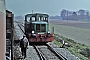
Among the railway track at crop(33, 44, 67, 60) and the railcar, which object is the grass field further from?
the railway track at crop(33, 44, 67, 60)

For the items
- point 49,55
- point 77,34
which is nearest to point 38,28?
point 49,55

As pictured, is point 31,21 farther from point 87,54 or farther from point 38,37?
point 87,54

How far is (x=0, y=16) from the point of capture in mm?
1530

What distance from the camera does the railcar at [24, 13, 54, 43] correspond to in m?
17.5

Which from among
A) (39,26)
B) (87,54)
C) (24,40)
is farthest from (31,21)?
(24,40)

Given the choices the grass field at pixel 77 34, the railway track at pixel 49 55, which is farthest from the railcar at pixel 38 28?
the grass field at pixel 77 34

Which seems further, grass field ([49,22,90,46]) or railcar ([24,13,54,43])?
grass field ([49,22,90,46])

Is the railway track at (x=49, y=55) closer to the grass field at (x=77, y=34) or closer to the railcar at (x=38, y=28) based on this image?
the railcar at (x=38, y=28)

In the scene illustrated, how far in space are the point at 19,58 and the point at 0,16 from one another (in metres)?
8.69

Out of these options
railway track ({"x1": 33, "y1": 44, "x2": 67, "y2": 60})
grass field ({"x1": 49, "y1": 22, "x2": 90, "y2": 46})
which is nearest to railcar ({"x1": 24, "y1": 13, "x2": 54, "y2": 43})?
railway track ({"x1": 33, "y1": 44, "x2": 67, "y2": 60})

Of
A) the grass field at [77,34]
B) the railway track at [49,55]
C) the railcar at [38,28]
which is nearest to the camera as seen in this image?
the railway track at [49,55]

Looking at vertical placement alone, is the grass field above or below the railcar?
below

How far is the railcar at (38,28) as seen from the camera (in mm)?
17469

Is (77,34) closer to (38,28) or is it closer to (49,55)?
(38,28)
